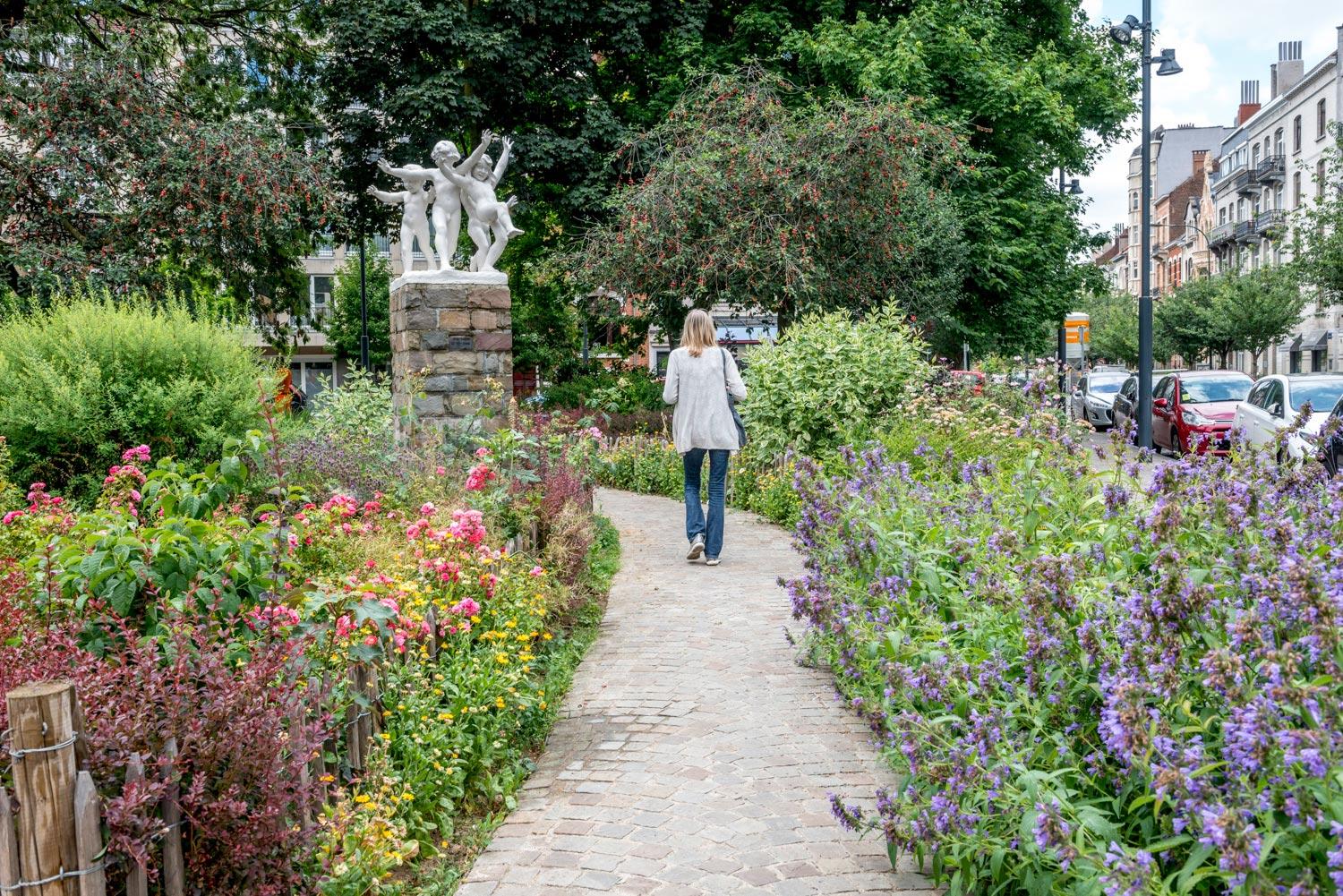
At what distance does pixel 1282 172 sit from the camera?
5272 centimetres

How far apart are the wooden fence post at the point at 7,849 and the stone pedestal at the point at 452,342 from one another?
28.7ft

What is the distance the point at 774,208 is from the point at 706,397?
30.0 ft

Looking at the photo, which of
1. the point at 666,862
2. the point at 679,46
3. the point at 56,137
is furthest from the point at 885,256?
the point at 666,862

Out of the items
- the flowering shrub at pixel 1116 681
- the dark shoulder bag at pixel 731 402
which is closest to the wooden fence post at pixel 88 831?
the flowering shrub at pixel 1116 681

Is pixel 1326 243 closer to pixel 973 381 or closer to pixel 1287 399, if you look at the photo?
pixel 1287 399

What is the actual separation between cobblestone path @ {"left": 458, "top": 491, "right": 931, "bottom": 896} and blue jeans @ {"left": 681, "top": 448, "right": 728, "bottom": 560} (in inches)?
70.3

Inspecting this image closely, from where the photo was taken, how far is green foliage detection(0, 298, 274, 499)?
26.8ft

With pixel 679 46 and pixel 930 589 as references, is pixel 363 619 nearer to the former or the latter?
pixel 930 589

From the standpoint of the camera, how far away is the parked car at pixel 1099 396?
31.3m

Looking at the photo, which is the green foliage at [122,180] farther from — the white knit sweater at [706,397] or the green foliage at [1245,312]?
the green foliage at [1245,312]

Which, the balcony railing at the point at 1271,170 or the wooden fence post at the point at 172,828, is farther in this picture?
the balcony railing at the point at 1271,170

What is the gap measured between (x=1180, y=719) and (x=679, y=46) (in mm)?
20639

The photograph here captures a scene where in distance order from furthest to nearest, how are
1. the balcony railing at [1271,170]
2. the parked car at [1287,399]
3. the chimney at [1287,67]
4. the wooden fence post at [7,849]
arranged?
the chimney at [1287,67] < the balcony railing at [1271,170] < the parked car at [1287,399] < the wooden fence post at [7,849]

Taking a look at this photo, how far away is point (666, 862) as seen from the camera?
372 centimetres
